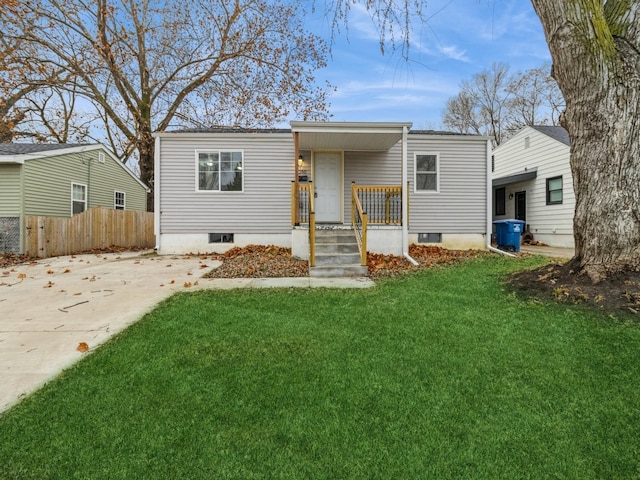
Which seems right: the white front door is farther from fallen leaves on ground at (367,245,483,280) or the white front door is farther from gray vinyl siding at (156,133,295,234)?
fallen leaves on ground at (367,245,483,280)

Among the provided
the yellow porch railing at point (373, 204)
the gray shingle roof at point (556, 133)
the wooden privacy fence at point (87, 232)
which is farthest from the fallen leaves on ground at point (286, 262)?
the gray shingle roof at point (556, 133)

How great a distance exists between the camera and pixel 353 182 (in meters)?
8.48

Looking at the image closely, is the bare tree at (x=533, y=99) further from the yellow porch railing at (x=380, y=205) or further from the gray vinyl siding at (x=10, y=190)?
the gray vinyl siding at (x=10, y=190)

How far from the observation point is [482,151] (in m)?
10.3

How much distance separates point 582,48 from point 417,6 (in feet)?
7.16

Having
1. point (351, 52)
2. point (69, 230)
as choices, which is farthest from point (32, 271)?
point (351, 52)

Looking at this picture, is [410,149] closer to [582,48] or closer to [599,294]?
[582,48]

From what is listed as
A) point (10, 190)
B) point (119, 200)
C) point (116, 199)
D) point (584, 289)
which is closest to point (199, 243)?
point (10, 190)

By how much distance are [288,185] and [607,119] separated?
7.47m

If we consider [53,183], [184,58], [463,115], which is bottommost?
[53,183]

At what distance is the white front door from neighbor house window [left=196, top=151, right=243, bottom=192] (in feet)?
7.56

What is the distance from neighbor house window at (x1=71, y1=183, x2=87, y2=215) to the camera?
1286 cm

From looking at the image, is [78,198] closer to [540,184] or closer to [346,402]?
[346,402]

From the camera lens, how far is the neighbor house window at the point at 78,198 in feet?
42.2
